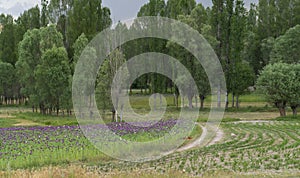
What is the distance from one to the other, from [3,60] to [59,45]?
24.3 m

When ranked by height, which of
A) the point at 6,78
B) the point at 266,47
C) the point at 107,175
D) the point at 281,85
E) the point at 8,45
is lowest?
the point at 107,175

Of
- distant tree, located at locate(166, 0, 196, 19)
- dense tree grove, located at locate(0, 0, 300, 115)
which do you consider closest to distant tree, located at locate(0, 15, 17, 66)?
dense tree grove, located at locate(0, 0, 300, 115)

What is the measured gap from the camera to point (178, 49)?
149 feet

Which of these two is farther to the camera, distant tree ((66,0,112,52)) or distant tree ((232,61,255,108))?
distant tree ((66,0,112,52))

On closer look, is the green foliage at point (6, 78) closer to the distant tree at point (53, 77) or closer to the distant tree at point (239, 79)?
the distant tree at point (53, 77)

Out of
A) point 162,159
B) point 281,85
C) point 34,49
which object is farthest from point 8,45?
point 162,159

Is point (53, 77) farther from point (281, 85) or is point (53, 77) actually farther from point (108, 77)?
point (281, 85)

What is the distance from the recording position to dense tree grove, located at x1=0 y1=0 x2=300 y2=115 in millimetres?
34469

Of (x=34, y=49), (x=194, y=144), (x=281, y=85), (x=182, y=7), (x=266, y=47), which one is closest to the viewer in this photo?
(x=194, y=144)

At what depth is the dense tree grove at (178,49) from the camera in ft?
113

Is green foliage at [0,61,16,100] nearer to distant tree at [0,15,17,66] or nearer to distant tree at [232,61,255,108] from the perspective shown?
distant tree at [0,15,17,66]

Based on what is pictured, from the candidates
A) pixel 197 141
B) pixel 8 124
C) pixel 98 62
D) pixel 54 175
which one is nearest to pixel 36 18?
pixel 98 62

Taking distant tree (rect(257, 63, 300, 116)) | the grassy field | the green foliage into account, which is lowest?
the grassy field

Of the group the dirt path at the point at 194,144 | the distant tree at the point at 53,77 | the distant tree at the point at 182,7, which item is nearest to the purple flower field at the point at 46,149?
the dirt path at the point at 194,144
